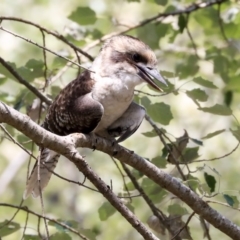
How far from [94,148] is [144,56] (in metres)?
0.53

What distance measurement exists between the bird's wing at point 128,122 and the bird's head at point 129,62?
15cm

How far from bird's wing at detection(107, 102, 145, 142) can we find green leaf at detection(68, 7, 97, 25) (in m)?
0.70

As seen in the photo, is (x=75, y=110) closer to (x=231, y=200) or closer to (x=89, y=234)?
(x=89, y=234)

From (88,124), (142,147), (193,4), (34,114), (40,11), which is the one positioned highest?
(40,11)

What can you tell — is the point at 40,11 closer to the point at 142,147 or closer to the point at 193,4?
the point at 142,147

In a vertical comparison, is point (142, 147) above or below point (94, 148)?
above

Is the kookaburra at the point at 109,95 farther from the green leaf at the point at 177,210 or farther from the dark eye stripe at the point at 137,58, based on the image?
the green leaf at the point at 177,210

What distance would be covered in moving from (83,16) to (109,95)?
80 cm

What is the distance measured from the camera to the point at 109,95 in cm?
297

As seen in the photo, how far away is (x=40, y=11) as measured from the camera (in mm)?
8008

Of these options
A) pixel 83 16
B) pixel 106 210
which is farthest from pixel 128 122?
pixel 83 16

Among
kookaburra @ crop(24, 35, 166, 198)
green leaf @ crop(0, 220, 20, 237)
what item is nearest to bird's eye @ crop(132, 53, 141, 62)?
kookaburra @ crop(24, 35, 166, 198)

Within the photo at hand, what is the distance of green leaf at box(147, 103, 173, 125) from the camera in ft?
10.2

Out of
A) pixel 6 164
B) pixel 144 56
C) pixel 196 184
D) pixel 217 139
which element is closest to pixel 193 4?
pixel 144 56
